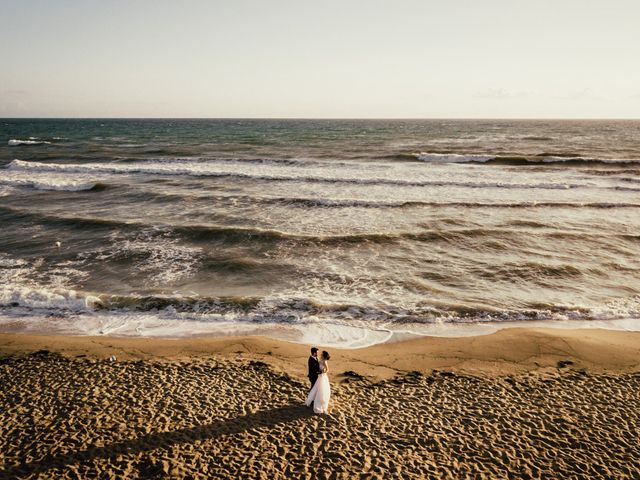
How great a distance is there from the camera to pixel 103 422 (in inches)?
288

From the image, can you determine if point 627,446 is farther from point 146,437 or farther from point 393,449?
point 146,437

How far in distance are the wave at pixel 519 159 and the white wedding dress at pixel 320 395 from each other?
37960 millimetres

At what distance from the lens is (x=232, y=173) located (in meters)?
34.2

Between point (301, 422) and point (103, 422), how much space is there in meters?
3.52

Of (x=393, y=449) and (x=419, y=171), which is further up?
(x=419, y=171)

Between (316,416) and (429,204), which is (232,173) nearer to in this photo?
(429,204)

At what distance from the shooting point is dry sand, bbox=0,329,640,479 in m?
6.53

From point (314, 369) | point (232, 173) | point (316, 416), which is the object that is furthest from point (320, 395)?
point (232, 173)

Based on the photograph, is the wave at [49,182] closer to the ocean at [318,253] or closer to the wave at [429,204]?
the ocean at [318,253]

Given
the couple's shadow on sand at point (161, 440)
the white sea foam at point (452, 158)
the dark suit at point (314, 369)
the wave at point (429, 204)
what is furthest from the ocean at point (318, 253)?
the white sea foam at point (452, 158)

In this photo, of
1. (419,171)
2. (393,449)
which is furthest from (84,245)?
(419,171)

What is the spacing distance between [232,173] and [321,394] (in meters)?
28.8

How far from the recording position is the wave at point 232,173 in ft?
99.7

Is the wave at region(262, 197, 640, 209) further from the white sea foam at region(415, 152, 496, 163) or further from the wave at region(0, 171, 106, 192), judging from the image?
the white sea foam at region(415, 152, 496, 163)
